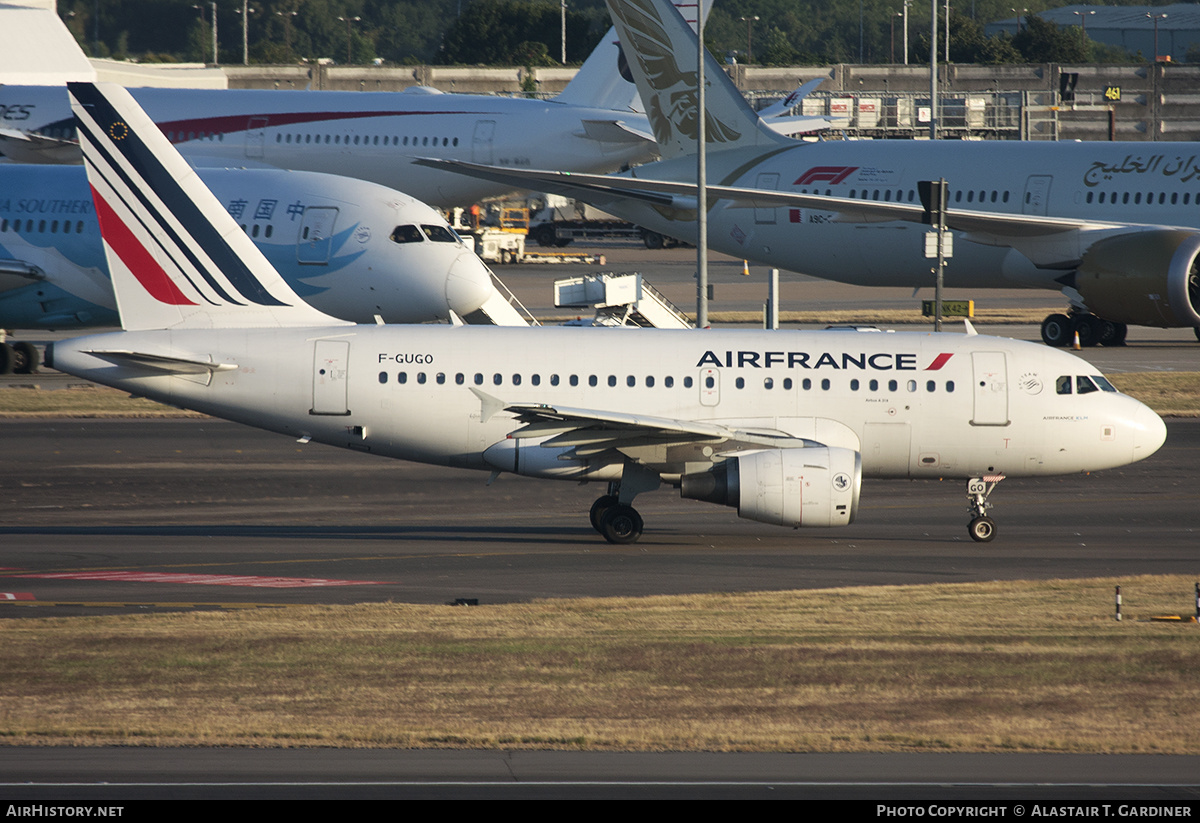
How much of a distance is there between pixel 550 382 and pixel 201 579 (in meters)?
6.78

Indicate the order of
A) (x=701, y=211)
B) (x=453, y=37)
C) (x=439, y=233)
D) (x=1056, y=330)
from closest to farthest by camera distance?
1. (x=701, y=211)
2. (x=439, y=233)
3. (x=1056, y=330)
4. (x=453, y=37)

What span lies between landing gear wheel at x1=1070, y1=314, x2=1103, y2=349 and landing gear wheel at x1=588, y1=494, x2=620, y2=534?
2817 cm

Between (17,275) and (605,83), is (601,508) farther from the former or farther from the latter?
(605,83)

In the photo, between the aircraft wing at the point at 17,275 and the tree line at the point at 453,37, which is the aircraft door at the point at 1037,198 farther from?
the tree line at the point at 453,37

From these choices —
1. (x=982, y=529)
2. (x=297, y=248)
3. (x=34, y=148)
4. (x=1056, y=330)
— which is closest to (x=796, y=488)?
(x=982, y=529)

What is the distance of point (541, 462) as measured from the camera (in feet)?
79.9

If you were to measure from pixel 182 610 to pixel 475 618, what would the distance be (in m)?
4.14

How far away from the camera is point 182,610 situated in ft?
63.8

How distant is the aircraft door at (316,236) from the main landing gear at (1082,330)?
77.1 feet

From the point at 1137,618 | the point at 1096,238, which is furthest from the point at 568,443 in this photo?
the point at 1096,238

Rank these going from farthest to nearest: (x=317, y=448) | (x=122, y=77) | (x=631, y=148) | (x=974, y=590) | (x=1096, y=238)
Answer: (x=122, y=77)
(x=631, y=148)
(x=1096, y=238)
(x=317, y=448)
(x=974, y=590)

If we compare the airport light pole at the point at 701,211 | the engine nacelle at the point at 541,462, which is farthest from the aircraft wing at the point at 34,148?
the engine nacelle at the point at 541,462

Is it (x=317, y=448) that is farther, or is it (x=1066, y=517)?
(x=317, y=448)

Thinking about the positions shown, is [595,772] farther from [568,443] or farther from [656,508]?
[656,508]
